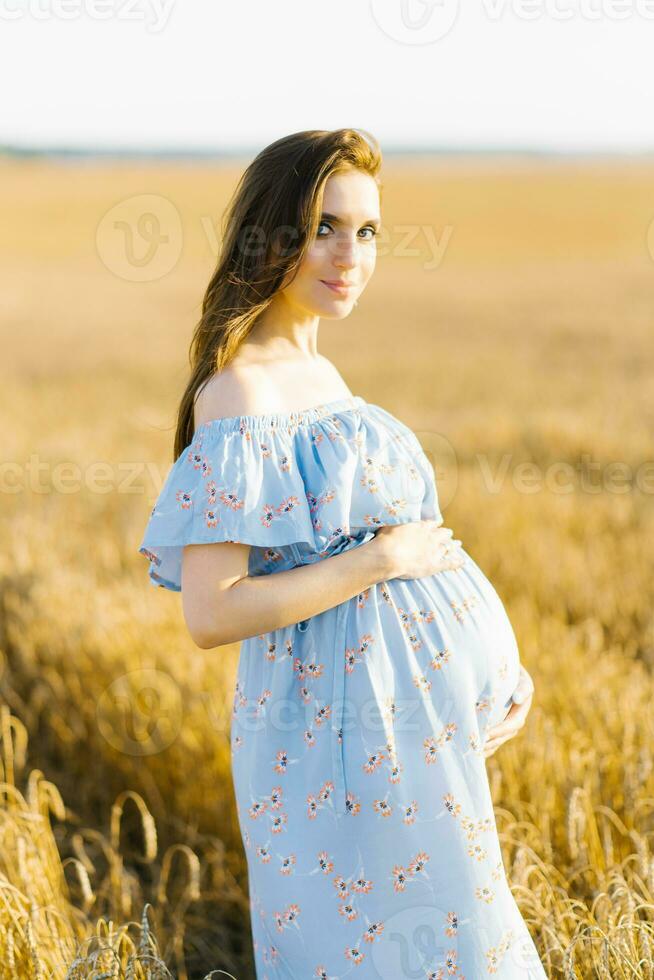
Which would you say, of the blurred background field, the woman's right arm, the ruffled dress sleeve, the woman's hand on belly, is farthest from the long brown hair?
the woman's hand on belly

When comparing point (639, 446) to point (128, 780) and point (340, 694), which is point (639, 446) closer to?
point (128, 780)

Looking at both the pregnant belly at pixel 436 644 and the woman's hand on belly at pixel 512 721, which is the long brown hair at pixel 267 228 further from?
the woman's hand on belly at pixel 512 721

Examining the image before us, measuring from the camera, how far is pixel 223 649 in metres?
3.52

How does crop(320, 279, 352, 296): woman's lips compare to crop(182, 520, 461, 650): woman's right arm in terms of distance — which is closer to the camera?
crop(182, 520, 461, 650): woman's right arm

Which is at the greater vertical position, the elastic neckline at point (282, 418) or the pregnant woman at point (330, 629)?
the elastic neckline at point (282, 418)

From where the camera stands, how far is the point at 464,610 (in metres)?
1.71

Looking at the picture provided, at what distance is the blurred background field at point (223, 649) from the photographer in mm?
2352

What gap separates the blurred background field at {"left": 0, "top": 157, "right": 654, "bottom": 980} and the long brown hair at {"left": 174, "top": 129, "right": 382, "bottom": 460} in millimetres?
662

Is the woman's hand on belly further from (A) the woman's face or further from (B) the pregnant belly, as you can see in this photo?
(A) the woman's face

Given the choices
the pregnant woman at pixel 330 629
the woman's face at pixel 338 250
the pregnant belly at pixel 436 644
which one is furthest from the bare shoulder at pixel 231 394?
the pregnant belly at pixel 436 644

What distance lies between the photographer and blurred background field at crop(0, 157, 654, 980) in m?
2.35

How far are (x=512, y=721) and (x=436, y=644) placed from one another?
0.26 m

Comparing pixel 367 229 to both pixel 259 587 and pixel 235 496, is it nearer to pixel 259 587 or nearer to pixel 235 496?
pixel 235 496

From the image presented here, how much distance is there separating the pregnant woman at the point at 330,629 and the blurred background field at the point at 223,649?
0.35m
